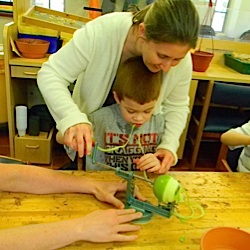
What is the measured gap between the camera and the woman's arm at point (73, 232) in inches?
28.5

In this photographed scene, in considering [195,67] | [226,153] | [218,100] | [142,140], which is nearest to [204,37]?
[195,67]

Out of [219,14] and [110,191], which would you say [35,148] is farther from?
[219,14]

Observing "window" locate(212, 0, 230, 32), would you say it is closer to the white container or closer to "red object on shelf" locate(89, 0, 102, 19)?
"red object on shelf" locate(89, 0, 102, 19)

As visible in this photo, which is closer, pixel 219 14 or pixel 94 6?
pixel 94 6

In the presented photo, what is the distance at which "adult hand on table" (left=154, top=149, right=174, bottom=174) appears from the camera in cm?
106

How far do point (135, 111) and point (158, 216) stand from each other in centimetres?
39

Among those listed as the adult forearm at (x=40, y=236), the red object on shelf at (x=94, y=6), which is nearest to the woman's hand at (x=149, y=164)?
the adult forearm at (x=40, y=236)

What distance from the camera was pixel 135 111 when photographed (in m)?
1.13

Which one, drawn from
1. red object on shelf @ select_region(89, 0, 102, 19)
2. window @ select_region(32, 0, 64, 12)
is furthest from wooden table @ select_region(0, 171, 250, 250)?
window @ select_region(32, 0, 64, 12)

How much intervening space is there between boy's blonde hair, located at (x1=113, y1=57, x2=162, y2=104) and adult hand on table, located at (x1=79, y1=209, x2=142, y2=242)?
40 centimetres

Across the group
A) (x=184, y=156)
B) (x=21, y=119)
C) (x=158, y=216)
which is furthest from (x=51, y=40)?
(x=158, y=216)

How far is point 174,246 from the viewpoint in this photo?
2.61 feet

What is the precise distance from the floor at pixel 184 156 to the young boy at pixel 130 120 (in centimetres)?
123

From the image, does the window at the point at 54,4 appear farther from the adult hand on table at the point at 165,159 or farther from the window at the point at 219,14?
the adult hand on table at the point at 165,159
